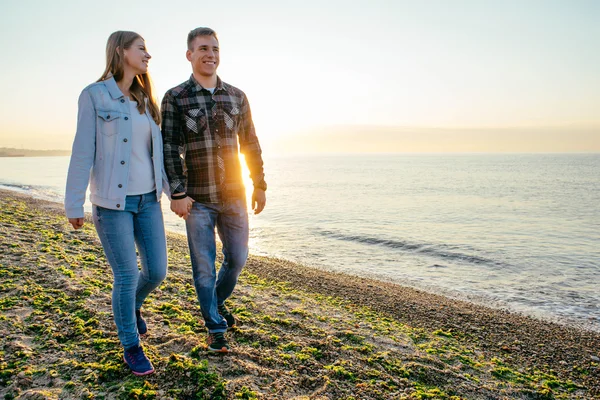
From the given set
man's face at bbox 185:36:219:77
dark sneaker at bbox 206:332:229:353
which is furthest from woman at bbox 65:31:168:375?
dark sneaker at bbox 206:332:229:353

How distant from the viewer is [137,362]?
320 cm

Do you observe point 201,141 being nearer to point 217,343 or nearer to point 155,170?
point 155,170

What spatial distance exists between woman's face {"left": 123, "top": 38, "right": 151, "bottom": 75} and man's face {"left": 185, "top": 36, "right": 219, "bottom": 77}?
0.51m

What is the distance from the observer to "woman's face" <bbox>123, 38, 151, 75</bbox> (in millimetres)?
3012

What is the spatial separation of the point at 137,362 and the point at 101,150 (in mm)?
1757

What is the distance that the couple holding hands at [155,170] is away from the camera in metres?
2.90

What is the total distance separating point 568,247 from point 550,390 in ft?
47.2

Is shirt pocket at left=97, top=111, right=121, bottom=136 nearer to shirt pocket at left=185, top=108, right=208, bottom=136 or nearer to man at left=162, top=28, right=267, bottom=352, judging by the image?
man at left=162, top=28, right=267, bottom=352

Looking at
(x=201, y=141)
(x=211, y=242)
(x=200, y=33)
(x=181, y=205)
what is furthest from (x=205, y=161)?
(x=200, y=33)

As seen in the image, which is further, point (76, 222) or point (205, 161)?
point (205, 161)

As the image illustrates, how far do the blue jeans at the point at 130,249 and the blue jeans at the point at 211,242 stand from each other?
34 centimetres

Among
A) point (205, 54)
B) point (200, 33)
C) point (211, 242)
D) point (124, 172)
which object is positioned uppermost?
point (200, 33)

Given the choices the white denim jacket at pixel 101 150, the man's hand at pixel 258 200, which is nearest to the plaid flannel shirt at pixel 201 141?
the man's hand at pixel 258 200

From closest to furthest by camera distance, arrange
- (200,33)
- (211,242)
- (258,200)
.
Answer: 1. (200,33)
2. (211,242)
3. (258,200)
